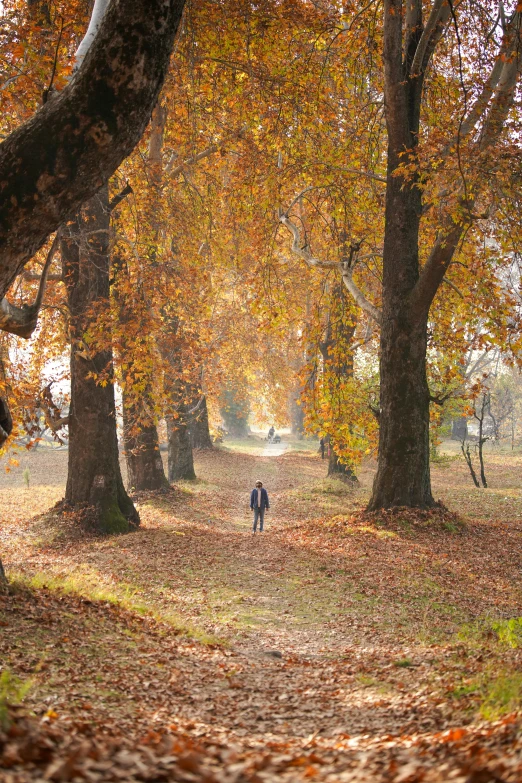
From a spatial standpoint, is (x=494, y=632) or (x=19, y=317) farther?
(x=494, y=632)

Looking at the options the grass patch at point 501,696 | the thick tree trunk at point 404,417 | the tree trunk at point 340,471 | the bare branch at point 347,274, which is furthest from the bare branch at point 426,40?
the tree trunk at point 340,471

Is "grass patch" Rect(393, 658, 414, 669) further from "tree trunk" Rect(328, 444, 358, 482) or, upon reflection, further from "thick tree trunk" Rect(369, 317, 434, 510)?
"tree trunk" Rect(328, 444, 358, 482)

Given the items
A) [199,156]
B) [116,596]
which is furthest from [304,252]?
[116,596]

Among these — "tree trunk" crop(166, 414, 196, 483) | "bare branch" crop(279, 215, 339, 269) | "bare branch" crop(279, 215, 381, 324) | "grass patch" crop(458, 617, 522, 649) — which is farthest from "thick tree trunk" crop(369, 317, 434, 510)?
"tree trunk" crop(166, 414, 196, 483)

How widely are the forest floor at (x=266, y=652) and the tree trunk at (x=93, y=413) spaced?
0.79 meters

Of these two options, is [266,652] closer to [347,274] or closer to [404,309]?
[404,309]

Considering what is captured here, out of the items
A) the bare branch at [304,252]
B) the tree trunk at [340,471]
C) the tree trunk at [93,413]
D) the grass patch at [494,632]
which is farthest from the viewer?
the tree trunk at [340,471]

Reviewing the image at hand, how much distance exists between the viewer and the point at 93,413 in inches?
576

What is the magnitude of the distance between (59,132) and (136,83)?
2.69 feet

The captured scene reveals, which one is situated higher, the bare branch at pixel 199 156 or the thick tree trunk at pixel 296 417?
the bare branch at pixel 199 156

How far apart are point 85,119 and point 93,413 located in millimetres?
9623

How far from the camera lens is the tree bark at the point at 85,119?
5.69m

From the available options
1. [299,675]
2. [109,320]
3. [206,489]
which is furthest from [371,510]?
[206,489]

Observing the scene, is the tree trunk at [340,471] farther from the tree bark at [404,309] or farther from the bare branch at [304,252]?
the tree bark at [404,309]
